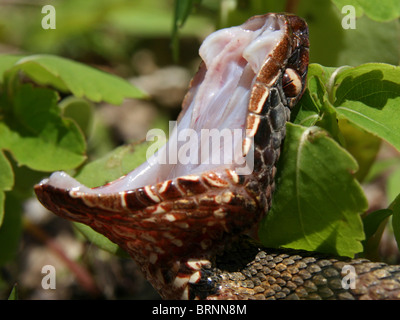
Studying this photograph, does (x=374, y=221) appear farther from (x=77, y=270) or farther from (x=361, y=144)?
(x=77, y=270)

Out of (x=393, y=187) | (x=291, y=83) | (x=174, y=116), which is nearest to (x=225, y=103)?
(x=291, y=83)

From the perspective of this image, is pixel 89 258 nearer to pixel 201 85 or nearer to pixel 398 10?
pixel 201 85

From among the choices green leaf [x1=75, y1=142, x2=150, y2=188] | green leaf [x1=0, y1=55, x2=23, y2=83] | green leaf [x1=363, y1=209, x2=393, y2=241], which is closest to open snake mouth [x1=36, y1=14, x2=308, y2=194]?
green leaf [x1=75, y1=142, x2=150, y2=188]

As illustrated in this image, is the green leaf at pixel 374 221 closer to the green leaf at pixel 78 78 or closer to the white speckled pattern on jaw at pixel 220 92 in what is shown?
the white speckled pattern on jaw at pixel 220 92

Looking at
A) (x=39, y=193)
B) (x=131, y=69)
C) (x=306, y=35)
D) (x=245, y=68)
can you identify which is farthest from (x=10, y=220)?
(x=131, y=69)

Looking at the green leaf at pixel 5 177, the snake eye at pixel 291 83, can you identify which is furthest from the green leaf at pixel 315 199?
the green leaf at pixel 5 177

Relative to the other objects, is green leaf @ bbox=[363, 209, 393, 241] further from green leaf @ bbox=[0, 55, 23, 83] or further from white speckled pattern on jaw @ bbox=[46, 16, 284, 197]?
green leaf @ bbox=[0, 55, 23, 83]
